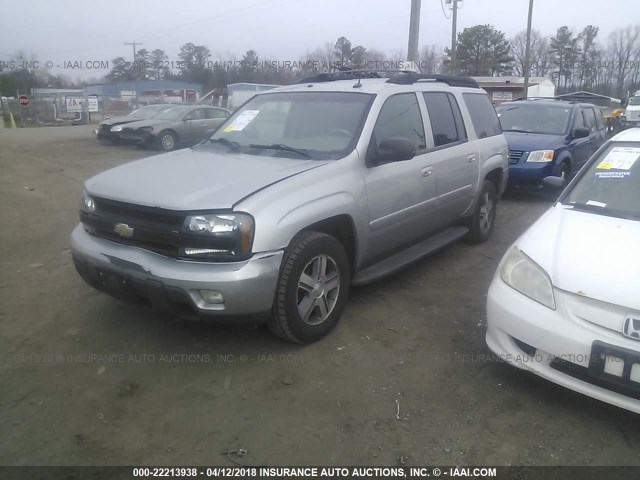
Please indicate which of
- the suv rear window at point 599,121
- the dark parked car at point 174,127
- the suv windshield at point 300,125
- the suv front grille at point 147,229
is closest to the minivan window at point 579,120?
the suv rear window at point 599,121

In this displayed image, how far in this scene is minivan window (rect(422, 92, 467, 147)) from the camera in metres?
5.00

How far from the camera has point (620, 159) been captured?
395cm

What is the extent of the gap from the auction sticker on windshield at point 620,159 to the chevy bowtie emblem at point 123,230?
3.39 meters

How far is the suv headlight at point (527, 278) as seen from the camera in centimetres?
292

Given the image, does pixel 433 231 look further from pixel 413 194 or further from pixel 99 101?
pixel 99 101

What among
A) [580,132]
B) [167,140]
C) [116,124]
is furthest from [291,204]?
[116,124]

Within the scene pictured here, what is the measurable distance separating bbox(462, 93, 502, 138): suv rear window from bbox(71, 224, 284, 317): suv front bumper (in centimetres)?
344

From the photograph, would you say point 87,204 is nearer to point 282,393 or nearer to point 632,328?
point 282,393

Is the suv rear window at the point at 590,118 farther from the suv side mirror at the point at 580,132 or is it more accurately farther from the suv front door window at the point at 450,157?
the suv front door window at the point at 450,157

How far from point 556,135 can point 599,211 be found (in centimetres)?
625

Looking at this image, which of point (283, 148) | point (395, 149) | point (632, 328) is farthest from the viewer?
point (283, 148)

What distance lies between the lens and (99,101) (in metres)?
30.2

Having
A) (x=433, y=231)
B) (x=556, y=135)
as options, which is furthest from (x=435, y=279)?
(x=556, y=135)

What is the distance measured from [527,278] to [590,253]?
37 cm
